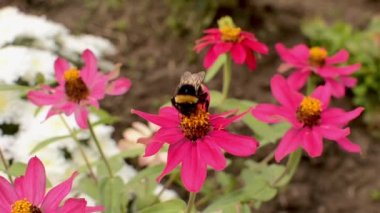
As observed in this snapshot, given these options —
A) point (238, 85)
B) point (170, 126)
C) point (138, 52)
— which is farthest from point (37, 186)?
point (138, 52)

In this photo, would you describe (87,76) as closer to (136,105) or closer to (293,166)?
(293,166)

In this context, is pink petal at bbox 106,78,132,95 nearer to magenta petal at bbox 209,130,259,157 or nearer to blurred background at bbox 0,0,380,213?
magenta petal at bbox 209,130,259,157

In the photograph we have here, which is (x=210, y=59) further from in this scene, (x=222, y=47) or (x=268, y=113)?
(x=268, y=113)

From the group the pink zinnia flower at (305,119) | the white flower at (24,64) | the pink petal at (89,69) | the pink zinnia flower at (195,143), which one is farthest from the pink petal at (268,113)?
the white flower at (24,64)

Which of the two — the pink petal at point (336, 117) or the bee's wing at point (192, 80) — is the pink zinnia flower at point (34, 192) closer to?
the bee's wing at point (192, 80)

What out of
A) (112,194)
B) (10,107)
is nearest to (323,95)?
(112,194)

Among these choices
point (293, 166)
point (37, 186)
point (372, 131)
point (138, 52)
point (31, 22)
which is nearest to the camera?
point (37, 186)
